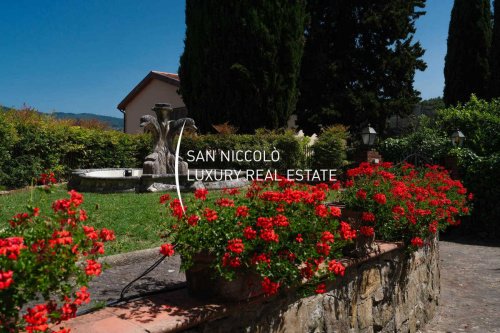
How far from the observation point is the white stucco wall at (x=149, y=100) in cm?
2480

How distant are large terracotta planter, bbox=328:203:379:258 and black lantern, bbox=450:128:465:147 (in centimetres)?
732

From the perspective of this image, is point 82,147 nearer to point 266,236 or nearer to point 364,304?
point 364,304

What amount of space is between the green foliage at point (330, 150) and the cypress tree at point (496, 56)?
8636 mm

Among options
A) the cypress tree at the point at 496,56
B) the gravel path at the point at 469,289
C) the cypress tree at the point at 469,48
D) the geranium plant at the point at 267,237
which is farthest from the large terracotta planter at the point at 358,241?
the cypress tree at the point at 469,48

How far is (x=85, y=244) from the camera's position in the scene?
6.26ft

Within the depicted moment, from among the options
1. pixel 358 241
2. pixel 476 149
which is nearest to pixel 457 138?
pixel 476 149

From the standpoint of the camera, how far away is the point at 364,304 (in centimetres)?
375

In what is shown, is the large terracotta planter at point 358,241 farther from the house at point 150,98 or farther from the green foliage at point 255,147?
the house at point 150,98

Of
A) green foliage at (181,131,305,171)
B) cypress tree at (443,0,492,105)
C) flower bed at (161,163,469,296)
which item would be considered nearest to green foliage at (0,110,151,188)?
green foliage at (181,131,305,171)

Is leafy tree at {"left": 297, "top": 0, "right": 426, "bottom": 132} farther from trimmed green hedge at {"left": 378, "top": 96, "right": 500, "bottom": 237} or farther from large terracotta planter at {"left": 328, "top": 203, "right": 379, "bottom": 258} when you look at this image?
large terracotta planter at {"left": 328, "top": 203, "right": 379, "bottom": 258}

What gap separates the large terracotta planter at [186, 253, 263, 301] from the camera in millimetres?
2475

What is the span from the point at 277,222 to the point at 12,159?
37.2 ft

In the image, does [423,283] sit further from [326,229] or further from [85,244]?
[85,244]

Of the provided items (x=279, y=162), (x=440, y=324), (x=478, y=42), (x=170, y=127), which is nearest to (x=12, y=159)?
(x=170, y=127)
